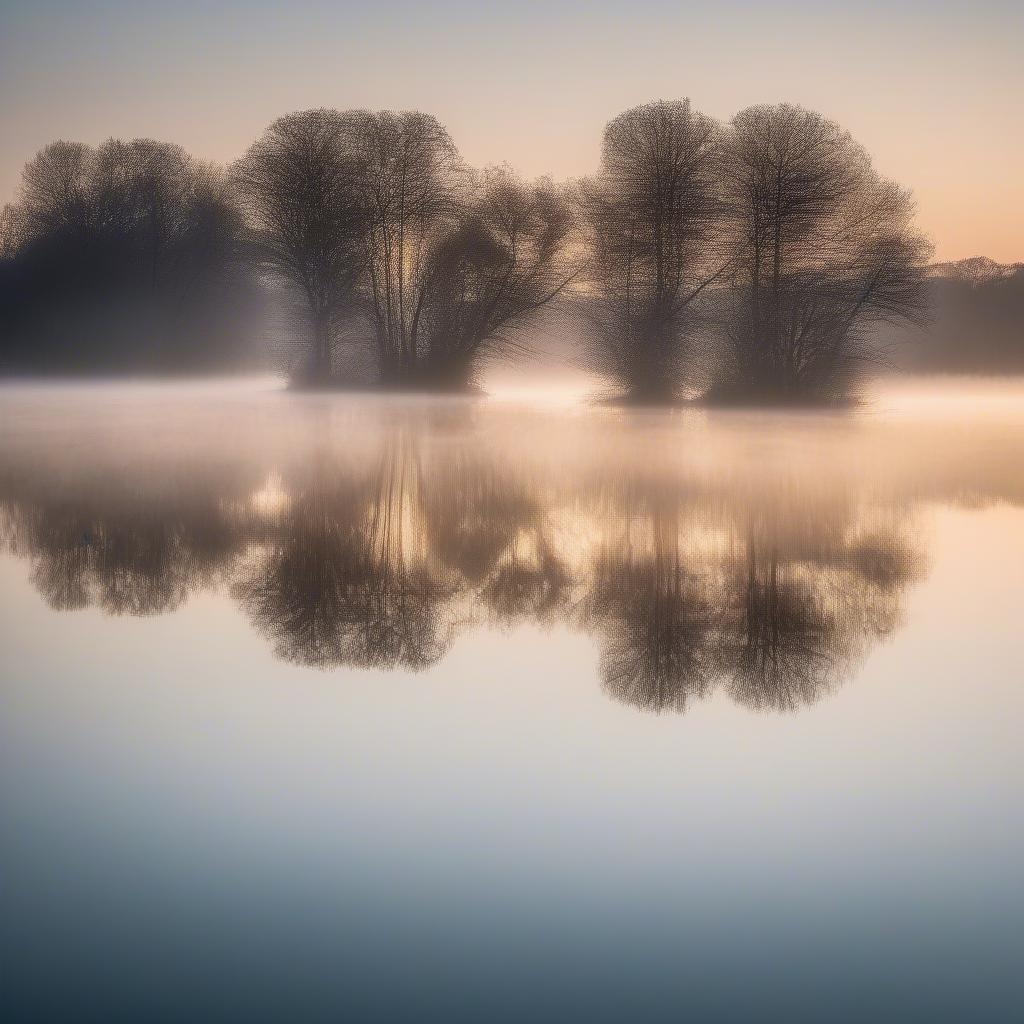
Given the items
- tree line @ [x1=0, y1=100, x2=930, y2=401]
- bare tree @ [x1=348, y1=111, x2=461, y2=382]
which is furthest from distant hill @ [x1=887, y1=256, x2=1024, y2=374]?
bare tree @ [x1=348, y1=111, x2=461, y2=382]

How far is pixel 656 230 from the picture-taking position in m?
31.0

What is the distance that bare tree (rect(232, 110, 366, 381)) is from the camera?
122 feet

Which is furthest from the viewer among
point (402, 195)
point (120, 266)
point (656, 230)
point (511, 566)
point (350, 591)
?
point (120, 266)

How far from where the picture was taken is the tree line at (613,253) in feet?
97.9

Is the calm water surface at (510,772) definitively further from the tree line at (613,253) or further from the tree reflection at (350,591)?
the tree line at (613,253)

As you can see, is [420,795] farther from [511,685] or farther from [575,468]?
[575,468]

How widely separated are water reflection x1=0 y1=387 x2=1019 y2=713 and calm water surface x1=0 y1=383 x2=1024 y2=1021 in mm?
53

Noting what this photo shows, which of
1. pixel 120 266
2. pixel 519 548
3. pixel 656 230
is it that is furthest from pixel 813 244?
pixel 120 266

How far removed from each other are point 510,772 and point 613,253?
28.2 metres

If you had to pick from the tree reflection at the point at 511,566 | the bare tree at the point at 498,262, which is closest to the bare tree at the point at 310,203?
the bare tree at the point at 498,262

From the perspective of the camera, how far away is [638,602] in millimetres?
7207

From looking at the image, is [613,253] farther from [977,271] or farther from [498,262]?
[977,271]

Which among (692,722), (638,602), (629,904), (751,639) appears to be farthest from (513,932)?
(638,602)

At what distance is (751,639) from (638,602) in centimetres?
111
